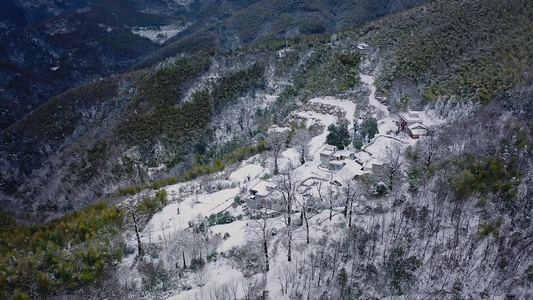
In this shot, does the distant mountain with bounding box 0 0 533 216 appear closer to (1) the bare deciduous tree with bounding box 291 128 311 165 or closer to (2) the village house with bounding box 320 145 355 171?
(1) the bare deciduous tree with bounding box 291 128 311 165

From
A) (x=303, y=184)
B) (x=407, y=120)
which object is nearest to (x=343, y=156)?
(x=303, y=184)

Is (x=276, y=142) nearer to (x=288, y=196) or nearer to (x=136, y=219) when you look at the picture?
(x=288, y=196)

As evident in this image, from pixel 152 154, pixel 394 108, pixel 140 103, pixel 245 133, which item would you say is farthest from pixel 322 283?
pixel 140 103

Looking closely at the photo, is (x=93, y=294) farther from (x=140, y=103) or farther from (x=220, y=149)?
(x=140, y=103)

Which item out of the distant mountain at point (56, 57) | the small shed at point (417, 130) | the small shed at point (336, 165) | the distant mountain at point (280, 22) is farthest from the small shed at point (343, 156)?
the distant mountain at point (56, 57)

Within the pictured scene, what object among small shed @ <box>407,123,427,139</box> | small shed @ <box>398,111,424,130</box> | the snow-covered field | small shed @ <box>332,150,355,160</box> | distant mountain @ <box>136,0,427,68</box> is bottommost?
the snow-covered field

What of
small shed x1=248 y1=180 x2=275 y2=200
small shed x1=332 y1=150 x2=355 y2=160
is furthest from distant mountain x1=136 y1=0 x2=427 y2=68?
small shed x1=248 y1=180 x2=275 y2=200
